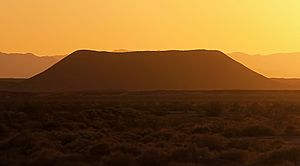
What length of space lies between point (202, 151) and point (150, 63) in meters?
157

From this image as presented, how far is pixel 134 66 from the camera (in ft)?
583

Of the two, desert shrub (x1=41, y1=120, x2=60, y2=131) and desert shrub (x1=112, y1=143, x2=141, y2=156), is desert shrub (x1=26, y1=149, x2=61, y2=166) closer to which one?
desert shrub (x1=112, y1=143, x2=141, y2=156)

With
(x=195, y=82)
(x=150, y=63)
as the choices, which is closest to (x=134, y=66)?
(x=150, y=63)

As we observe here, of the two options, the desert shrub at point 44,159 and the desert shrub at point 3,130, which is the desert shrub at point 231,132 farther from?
the desert shrub at point 44,159

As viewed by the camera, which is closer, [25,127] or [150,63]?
[25,127]

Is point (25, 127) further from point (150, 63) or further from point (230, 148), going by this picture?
point (150, 63)

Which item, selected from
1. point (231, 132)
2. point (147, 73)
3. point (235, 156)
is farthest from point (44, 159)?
point (147, 73)

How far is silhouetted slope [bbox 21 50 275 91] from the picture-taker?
166875mm

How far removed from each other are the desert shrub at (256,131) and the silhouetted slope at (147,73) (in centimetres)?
12628

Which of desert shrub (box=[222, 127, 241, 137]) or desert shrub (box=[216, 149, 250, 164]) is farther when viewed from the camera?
desert shrub (box=[222, 127, 241, 137])

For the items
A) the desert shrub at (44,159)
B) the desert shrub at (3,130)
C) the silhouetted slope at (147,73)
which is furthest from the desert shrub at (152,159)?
→ the silhouetted slope at (147,73)

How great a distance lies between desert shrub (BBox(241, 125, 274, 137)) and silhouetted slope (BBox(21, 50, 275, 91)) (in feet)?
414

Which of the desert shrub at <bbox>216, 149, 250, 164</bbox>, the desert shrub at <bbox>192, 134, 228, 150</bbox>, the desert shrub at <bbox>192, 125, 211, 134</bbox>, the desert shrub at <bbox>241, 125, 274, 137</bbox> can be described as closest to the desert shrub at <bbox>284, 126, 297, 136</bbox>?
the desert shrub at <bbox>241, 125, 274, 137</bbox>

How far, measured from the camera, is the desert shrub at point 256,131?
35.0 metres
